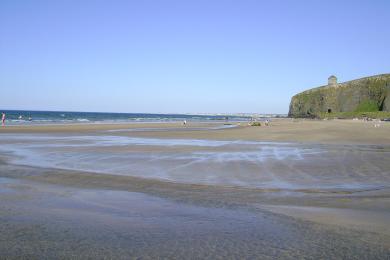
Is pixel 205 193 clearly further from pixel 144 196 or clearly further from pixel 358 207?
pixel 358 207

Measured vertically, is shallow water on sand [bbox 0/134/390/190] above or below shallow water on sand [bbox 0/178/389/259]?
below

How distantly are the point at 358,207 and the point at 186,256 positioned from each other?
467cm

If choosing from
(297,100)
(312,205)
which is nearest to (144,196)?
(312,205)

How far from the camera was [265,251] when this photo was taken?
5.53 m

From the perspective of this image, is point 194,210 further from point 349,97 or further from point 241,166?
point 349,97

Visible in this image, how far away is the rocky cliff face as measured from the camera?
117188 mm

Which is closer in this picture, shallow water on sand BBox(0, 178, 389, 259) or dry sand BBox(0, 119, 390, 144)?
shallow water on sand BBox(0, 178, 389, 259)

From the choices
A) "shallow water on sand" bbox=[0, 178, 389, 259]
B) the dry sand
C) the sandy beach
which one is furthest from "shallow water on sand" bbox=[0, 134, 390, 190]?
the dry sand

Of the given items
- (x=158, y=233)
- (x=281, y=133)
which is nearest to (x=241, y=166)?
(x=158, y=233)

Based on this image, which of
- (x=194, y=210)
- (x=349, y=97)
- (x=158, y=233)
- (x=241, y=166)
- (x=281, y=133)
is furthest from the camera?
(x=349, y=97)

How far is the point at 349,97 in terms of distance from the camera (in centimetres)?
12750

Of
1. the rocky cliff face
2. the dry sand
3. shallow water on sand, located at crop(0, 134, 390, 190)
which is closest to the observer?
shallow water on sand, located at crop(0, 134, 390, 190)

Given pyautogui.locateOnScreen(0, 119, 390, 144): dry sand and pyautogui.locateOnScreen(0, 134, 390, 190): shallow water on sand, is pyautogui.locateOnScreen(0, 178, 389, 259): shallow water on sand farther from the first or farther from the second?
pyautogui.locateOnScreen(0, 119, 390, 144): dry sand

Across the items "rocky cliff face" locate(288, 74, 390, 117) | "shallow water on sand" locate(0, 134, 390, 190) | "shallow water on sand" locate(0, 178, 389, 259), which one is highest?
"rocky cliff face" locate(288, 74, 390, 117)
